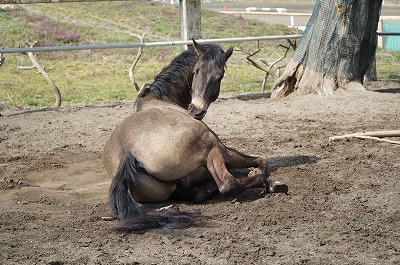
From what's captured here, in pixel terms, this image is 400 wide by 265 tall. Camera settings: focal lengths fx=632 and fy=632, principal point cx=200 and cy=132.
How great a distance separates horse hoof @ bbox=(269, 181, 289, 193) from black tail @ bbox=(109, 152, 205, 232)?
857 millimetres

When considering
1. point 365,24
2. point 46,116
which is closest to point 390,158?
point 365,24

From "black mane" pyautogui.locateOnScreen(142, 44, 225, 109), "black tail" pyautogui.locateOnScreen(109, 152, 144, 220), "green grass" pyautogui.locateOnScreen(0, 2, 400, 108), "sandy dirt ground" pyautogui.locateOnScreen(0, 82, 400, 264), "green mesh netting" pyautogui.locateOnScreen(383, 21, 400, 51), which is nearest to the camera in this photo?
"sandy dirt ground" pyautogui.locateOnScreen(0, 82, 400, 264)

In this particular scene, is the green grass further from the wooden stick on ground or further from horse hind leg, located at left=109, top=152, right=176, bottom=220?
horse hind leg, located at left=109, top=152, right=176, bottom=220

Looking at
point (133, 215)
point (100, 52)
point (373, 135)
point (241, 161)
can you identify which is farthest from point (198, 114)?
point (100, 52)

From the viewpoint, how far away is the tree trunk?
10.6 m

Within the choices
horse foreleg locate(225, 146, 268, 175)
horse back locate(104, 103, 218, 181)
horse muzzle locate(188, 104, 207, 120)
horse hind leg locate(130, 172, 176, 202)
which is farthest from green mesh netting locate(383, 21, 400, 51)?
horse hind leg locate(130, 172, 176, 202)

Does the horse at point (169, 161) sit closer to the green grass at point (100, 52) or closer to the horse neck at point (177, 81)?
the horse neck at point (177, 81)

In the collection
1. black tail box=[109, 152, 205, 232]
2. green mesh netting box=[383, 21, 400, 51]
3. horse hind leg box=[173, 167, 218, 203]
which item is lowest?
green mesh netting box=[383, 21, 400, 51]

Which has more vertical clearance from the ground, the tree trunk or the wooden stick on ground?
the tree trunk

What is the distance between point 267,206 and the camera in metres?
5.46

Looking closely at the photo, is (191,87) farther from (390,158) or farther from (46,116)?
(46,116)

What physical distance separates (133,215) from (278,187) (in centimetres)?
144

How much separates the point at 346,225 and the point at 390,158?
226 centimetres

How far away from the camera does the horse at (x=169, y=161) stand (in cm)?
526
